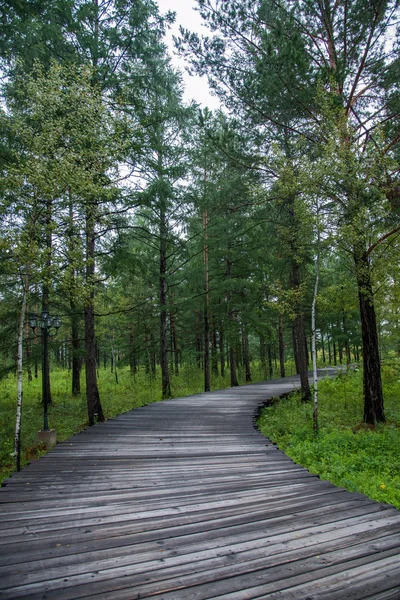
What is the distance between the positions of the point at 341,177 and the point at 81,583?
842 cm

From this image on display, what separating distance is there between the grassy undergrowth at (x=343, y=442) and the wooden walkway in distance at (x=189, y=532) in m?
1.27

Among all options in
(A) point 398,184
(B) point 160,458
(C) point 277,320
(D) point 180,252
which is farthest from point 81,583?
(C) point 277,320

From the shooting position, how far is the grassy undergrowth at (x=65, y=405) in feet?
28.6

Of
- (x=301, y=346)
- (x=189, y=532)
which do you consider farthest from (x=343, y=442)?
(x=189, y=532)

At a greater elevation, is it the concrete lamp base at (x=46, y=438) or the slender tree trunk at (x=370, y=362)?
the slender tree trunk at (x=370, y=362)

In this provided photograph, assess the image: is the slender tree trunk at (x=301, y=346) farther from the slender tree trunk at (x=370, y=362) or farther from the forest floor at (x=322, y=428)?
the slender tree trunk at (x=370, y=362)

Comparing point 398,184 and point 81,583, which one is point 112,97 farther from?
point 81,583

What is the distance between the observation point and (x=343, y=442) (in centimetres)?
797

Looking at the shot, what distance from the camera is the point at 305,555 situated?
9.41 feet

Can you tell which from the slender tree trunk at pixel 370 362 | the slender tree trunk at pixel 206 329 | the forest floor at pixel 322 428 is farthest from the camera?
the slender tree trunk at pixel 206 329

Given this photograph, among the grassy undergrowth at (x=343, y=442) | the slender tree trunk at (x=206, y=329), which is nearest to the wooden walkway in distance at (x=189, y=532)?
the grassy undergrowth at (x=343, y=442)

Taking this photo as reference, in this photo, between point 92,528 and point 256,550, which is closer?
point 256,550

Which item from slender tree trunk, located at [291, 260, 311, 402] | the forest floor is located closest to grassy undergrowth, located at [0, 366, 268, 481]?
the forest floor

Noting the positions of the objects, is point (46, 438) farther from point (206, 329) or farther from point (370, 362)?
point (206, 329)
